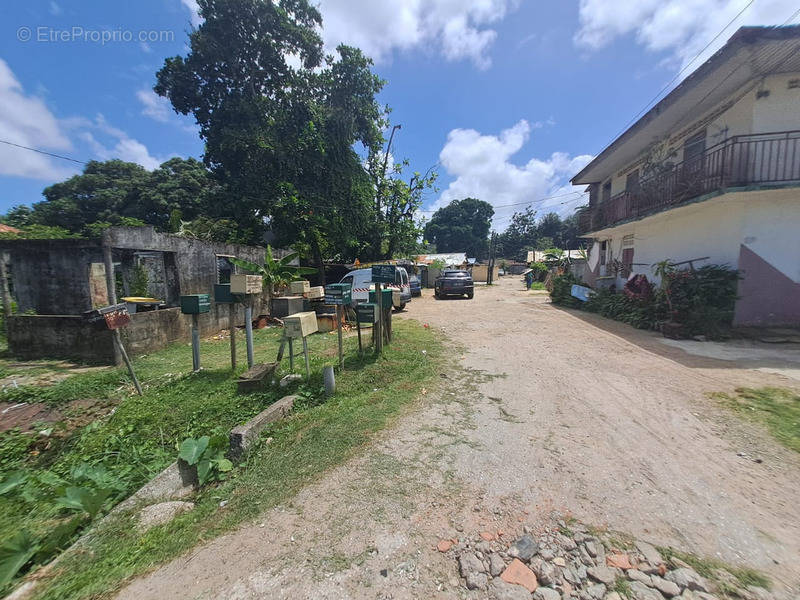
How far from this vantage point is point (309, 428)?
11.4ft

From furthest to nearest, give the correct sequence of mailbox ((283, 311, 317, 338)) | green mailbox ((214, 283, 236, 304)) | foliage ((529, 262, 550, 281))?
foliage ((529, 262, 550, 281)) → green mailbox ((214, 283, 236, 304)) → mailbox ((283, 311, 317, 338))

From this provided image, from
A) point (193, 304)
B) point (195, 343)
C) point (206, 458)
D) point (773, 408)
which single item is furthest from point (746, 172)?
point (195, 343)

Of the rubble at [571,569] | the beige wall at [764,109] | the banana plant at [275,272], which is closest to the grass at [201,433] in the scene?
the rubble at [571,569]

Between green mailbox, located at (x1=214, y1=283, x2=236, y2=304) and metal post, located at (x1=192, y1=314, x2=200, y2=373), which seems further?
green mailbox, located at (x1=214, y1=283, x2=236, y2=304)

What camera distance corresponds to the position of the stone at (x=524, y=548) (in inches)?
76.2

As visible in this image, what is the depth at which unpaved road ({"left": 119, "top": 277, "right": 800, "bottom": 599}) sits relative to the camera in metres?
1.85

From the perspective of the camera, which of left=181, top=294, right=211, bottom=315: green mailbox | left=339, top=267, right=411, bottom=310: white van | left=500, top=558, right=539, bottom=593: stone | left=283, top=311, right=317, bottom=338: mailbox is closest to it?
left=500, top=558, right=539, bottom=593: stone

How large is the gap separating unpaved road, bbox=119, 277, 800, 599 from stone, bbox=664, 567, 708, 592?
0.23m

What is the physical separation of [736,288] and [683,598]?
9.05 metres

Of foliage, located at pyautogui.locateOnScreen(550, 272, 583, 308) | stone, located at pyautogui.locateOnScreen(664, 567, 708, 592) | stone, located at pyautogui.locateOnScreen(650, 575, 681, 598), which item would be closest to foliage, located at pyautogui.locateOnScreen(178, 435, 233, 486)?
stone, located at pyautogui.locateOnScreen(650, 575, 681, 598)

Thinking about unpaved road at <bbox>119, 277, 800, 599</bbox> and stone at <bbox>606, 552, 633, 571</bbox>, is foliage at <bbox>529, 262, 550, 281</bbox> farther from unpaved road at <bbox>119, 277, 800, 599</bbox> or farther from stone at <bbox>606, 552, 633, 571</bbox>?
stone at <bbox>606, 552, 633, 571</bbox>

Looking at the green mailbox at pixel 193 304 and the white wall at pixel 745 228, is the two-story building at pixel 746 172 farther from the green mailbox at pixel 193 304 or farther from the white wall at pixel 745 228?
the green mailbox at pixel 193 304

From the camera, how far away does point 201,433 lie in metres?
3.66

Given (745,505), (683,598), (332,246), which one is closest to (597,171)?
(332,246)
